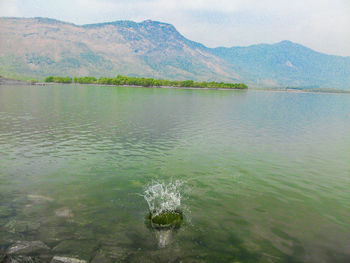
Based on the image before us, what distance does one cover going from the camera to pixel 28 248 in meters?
13.6

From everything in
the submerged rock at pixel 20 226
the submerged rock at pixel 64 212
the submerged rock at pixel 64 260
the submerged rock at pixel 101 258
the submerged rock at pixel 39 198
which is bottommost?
the submerged rock at pixel 39 198

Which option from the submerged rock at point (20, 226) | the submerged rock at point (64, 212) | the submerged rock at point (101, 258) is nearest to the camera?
the submerged rock at point (101, 258)

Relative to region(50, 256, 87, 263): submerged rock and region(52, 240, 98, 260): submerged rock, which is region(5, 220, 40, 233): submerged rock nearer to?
region(52, 240, 98, 260): submerged rock

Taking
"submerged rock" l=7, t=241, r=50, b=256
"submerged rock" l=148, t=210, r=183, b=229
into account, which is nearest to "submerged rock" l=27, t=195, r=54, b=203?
"submerged rock" l=7, t=241, r=50, b=256

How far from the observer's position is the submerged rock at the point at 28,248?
1334 centimetres

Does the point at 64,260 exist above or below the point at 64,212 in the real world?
above

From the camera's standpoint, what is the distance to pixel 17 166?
27062 mm

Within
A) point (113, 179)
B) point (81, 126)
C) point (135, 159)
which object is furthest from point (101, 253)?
point (81, 126)

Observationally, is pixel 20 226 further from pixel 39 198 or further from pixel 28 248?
pixel 39 198

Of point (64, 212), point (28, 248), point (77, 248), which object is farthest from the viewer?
point (64, 212)

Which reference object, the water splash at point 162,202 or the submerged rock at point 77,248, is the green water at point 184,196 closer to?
the submerged rock at point 77,248

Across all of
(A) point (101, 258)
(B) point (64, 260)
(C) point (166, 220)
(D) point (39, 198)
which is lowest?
(D) point (39, 198)

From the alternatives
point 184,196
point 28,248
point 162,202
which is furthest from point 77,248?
point 184,196

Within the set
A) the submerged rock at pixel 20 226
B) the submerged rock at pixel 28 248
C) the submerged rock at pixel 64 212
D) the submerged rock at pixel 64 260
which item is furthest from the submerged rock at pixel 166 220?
the submerged rock at pixel 20 226
